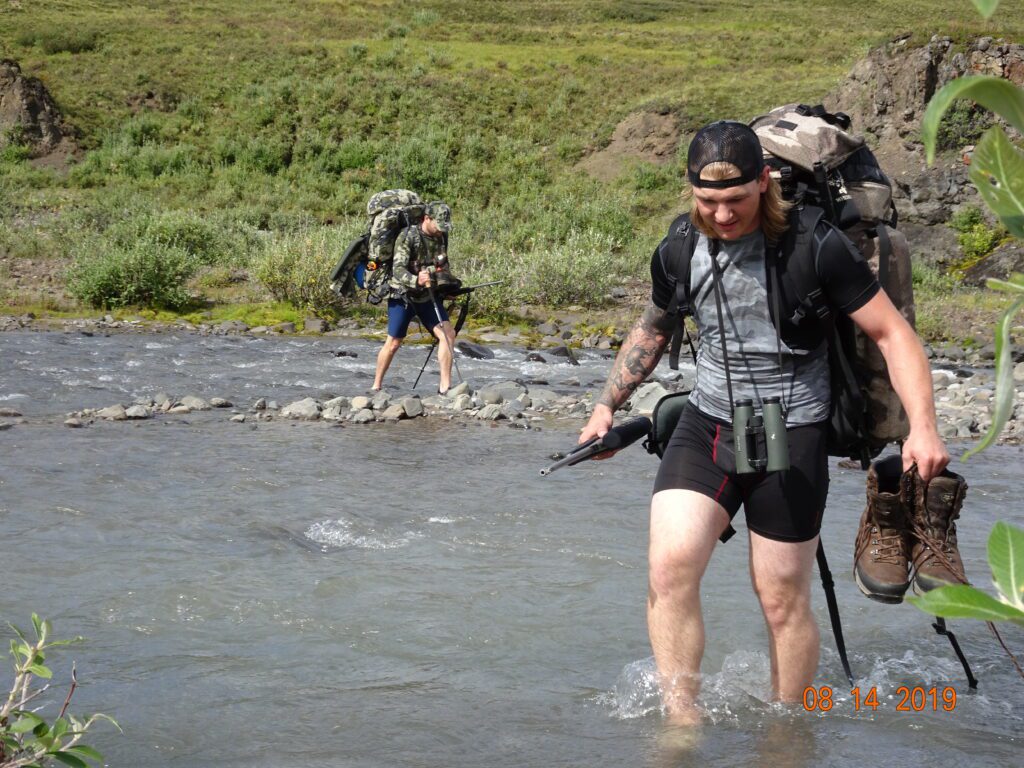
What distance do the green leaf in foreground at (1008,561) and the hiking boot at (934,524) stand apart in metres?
2.91

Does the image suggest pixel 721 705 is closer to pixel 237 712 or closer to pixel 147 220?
pixel 237 712

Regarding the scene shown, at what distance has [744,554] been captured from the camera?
6594mm

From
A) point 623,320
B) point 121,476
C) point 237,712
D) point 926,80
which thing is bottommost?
point 623,320

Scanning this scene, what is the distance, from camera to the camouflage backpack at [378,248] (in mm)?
12047

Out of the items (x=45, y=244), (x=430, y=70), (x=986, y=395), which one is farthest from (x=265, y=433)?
(x=430, y=70)

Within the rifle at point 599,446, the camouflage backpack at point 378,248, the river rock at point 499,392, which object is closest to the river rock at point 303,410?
the camouflage backpack at point 378,248

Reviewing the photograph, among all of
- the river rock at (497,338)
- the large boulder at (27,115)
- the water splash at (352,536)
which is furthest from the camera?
the large boulder at (27,115)

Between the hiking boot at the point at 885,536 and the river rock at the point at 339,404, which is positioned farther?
the river rock at the point at 339,404

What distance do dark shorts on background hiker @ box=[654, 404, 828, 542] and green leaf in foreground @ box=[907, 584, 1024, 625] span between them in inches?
115

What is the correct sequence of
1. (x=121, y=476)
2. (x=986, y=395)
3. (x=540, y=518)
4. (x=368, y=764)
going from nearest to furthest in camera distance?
1. (x=368, y=764)
2. (x=540, y=518)
3. (x=121, y=476)
4. (x=986, y=395)

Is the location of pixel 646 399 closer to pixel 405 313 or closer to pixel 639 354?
pixel 405 313

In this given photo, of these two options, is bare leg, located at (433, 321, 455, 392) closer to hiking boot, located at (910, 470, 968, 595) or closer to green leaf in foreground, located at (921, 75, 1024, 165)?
hiking boot, located at (910, 470, 968, 595)

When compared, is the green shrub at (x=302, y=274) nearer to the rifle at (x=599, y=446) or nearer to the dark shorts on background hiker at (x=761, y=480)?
the rifle at (x=599, y=446)

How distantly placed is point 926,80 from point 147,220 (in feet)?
56.3
